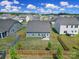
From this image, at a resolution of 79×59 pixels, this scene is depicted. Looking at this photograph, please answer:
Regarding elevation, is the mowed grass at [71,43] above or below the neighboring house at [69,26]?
below

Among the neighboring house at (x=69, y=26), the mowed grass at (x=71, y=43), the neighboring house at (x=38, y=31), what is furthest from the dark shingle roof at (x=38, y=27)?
the neighboring house at (x=69, y=26)

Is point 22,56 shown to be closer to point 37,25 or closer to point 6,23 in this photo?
point 37,25

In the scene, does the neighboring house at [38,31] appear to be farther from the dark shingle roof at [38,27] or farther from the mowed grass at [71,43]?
the mowed grass at [71,43]

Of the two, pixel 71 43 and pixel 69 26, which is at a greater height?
pixel 69 26

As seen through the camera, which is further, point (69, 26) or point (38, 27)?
point (69, 26)

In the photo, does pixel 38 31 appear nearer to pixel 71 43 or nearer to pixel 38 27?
pixel 38 27

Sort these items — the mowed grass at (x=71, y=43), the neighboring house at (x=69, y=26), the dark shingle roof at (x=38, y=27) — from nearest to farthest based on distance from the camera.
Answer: the mowed grass at (x=71, y=43) < the dark shingle roof at (x=38, y=27) < the neighboring house at (x=69, y=26)

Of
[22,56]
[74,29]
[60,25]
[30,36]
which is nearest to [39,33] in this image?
[30,36]

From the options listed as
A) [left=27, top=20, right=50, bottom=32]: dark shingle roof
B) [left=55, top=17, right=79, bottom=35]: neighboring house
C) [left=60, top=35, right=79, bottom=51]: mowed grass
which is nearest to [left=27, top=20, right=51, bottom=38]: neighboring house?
[left=27, top=20, right=50, bottom=32]: dark shingle roof

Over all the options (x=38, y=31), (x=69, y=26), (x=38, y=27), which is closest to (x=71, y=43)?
(x=38, y=31)

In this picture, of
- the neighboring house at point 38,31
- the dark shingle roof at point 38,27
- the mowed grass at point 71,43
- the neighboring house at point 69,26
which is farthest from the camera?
the neighboring house at point 69,26

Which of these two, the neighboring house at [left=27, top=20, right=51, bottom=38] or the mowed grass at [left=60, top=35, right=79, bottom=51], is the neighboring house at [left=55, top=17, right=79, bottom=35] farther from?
the mowed grass at [left=60, top=35, right=79, bottom=51]
